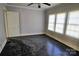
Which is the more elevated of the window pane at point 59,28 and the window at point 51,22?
the window at point 51,22

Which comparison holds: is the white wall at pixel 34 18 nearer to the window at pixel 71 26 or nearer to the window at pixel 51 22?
the window at pixel 51 22

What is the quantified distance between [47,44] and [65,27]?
61cm

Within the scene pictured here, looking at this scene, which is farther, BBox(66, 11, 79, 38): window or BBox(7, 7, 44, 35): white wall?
BBox(7, 7, 44, 35): white wall

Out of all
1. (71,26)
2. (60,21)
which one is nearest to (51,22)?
(60,21)

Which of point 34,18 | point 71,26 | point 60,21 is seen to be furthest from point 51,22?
point 34,18

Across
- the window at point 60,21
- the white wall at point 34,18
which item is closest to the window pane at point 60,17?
the window at point 60,21

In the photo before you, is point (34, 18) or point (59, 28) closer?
point (59, 28)

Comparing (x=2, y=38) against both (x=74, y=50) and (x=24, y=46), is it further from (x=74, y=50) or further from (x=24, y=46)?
(x=74, y=50)

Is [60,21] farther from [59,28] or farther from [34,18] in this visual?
[34,18]

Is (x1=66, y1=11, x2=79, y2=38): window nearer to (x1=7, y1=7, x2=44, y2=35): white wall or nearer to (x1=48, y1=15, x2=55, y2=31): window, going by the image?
(x1=48, y1=15, x2=55, y2=31): window

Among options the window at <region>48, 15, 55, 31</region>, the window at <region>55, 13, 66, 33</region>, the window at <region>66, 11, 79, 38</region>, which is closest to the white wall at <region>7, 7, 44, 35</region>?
the window at <region>48, 15, 55, 31</region>

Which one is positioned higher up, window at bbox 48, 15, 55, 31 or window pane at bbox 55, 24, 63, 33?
window at bbox 48, 15, 55, 31

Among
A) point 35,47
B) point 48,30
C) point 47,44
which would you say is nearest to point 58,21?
point 48,30

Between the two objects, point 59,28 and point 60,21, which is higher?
point 60,21
